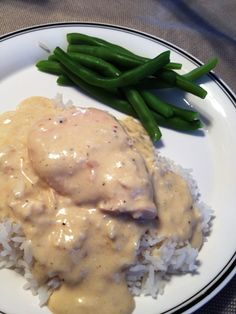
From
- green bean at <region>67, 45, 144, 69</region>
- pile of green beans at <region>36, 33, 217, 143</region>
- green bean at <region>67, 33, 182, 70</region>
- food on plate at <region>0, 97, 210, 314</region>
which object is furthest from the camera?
green bean at <region>67, 33, 182, 70</region>

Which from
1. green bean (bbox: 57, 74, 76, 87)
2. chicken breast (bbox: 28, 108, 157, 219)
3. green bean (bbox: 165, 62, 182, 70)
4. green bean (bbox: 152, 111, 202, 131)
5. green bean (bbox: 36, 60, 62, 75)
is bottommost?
chicken breast (bbox: 28, 108, 157, 219)

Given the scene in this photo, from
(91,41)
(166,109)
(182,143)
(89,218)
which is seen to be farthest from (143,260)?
(91,41)

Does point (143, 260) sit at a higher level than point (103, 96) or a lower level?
lower

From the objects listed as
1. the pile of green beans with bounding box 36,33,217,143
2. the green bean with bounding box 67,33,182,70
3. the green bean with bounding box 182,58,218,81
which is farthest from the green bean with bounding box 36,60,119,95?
the green bean with bounding box 182,58,218,81

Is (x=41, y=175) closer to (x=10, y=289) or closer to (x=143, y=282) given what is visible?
(x=10, y=289)

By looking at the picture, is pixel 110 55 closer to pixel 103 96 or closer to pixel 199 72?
pixel 103 96

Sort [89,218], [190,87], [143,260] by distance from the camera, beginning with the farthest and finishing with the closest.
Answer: [190,87] → [143,260] → [89,218]

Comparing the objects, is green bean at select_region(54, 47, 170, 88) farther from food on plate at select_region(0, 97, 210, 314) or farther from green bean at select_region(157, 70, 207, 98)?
food on plate at select_region(0, 97, 210, 314)
